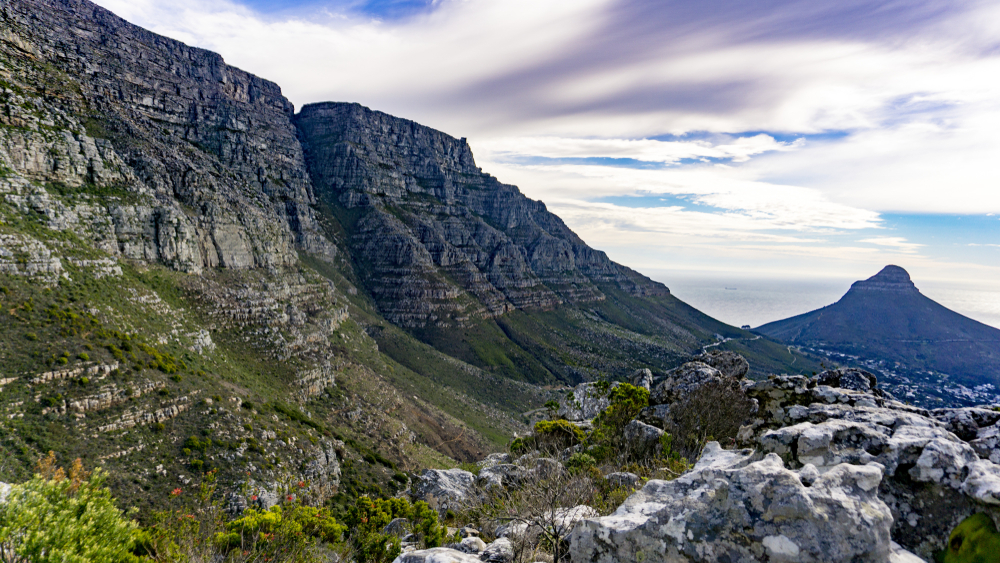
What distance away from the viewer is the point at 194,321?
5234cm

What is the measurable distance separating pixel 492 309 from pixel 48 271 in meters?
127

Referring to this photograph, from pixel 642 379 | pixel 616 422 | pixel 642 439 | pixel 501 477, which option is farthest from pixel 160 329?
pixel 642 379

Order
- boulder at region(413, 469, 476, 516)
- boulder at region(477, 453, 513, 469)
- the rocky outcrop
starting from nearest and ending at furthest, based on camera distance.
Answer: boulder at region(413, 469, 476, 516)
boulder at region(477, 453, 513, 469)
the rocky outcrop

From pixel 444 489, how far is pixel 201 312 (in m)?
50.9

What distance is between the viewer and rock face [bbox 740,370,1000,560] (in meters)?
5.71

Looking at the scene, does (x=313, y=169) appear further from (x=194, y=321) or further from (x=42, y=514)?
(x=42, y=514)

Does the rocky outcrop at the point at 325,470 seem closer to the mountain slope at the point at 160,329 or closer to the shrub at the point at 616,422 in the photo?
the mountain slope at the point at 160,329

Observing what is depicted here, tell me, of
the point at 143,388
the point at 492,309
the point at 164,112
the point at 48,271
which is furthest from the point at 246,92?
the point at 143,388

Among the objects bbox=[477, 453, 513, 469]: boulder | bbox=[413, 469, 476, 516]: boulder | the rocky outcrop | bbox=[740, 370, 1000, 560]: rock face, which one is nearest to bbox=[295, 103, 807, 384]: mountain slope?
the rocky outcrop

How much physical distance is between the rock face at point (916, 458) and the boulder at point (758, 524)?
31.7 inches

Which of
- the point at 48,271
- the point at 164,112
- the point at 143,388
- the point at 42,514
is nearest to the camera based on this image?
the point at 42,514

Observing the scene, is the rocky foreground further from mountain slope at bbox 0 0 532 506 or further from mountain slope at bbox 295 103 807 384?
mountain slope at bbox 295 103 807 384

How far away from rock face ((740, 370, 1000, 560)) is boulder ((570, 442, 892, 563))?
0.80 metres

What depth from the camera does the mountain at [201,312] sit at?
108 feet
